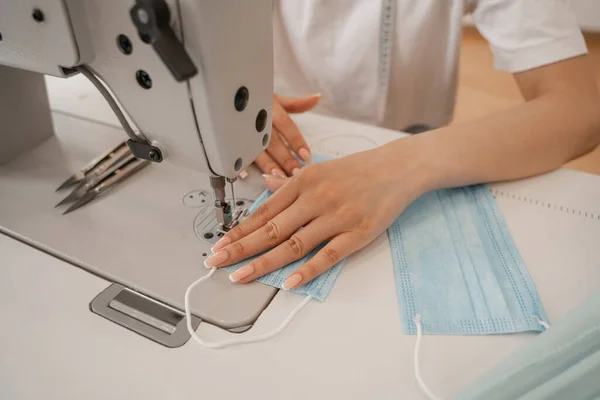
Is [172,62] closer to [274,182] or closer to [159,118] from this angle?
[159,118]

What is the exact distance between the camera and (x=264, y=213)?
0.65 m

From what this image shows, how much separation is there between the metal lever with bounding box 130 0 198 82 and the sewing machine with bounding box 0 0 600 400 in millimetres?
17

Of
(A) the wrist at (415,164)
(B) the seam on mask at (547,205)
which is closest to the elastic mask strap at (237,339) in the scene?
(A) the wrist at (415,164)

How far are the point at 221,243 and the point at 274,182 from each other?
0.49 ft

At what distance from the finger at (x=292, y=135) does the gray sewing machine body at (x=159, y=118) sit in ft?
0.36

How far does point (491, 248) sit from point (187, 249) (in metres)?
0.39

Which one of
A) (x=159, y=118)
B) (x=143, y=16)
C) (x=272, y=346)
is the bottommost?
(x=272, y=346)

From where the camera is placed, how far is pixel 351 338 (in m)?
0.53

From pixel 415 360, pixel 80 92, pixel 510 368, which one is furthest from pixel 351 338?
pixel 80 92

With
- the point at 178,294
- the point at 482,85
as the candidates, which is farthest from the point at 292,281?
the point at 482,85

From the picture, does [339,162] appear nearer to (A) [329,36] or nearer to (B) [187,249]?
(B) [187,249]

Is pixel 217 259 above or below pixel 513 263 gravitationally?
above

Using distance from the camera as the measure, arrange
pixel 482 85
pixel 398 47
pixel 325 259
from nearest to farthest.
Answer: pixel 325 259, pixel 398 47, pixel 482 85

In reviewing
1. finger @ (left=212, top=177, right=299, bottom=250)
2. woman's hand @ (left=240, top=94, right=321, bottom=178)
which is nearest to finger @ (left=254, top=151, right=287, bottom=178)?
woman's hand @ (left=240, top=94, right=321, bottom=178)
